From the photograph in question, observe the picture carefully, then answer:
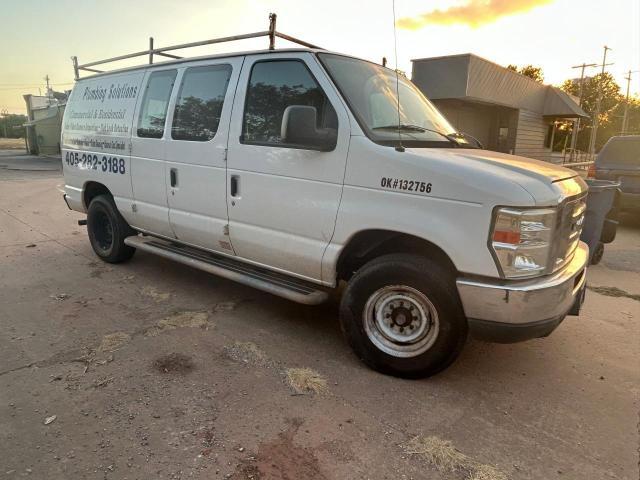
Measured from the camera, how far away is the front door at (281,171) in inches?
137

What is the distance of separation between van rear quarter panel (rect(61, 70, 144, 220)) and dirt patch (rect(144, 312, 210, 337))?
173 cm

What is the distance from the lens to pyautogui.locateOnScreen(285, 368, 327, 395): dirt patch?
3188 mm

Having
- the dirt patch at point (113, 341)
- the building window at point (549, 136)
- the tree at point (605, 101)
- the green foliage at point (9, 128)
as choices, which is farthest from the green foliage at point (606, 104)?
the green foliage at point (9, 128)

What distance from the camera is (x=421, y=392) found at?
10.5ft

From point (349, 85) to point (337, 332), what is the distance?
6.82 feet

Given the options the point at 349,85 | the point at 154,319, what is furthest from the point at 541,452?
the point at 154,319

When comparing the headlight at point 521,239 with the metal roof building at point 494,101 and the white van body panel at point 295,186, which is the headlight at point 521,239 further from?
the metal roof building at point 494,101

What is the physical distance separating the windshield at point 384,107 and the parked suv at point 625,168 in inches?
235

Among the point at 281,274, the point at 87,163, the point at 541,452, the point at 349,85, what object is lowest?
the point at 541,452

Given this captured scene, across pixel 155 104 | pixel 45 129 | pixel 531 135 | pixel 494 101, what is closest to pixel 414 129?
pixel 155 104

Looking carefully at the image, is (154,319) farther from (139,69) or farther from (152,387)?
(139,69)

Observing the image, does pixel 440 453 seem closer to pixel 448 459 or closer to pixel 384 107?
pixel 448 459

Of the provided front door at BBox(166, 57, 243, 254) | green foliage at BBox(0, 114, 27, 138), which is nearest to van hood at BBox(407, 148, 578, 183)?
front door at BBox(166, 57, 243, 254)

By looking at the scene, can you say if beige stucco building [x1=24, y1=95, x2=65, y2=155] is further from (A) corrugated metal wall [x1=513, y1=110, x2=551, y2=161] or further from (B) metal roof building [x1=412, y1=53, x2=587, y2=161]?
(A) corrugated metal wall [x1=513, y1=110, x2=551, y2=161]
